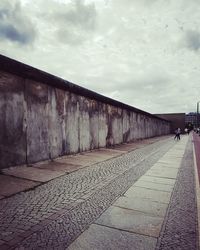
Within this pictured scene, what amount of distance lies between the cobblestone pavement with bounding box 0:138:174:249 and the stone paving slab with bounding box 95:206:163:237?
0.16 m

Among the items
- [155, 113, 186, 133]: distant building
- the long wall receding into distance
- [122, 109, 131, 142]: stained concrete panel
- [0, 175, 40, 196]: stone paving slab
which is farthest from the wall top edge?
[155, 113, 186, 133]: distant building

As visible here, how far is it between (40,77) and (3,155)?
2565 millimetres

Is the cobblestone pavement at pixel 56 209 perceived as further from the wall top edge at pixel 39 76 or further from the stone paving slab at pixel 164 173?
the wall top edge at pixel 39 76

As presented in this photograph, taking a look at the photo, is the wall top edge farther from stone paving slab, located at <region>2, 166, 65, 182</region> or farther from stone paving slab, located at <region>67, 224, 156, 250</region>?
stone paving slab, located at <region>67, 224, 156, 250</region>

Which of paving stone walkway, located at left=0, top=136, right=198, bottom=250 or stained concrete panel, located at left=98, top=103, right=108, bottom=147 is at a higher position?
stained concrete panel, located at left=98, top=103, right=108, bottom=147

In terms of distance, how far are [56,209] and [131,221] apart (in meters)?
1.11

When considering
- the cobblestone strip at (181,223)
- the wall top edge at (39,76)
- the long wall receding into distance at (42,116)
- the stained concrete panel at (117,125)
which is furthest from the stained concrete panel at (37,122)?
the stained concrete panel at (117,125)

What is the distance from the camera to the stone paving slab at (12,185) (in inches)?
154

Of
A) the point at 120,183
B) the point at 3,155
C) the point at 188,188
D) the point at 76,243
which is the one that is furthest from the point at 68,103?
the point at 76,243

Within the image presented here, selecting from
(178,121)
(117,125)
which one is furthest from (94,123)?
(178,121)

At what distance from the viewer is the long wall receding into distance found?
550cm

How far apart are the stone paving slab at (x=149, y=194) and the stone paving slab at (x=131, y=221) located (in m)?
0.78

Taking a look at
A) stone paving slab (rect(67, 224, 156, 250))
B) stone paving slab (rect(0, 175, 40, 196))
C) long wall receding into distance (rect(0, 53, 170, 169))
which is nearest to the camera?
stone paving slab (rect(67, 224, 156, 250))

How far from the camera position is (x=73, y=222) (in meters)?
2.89
